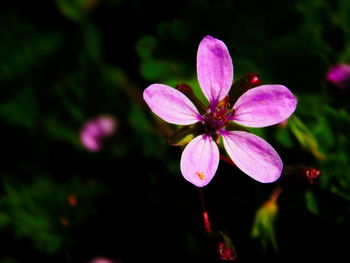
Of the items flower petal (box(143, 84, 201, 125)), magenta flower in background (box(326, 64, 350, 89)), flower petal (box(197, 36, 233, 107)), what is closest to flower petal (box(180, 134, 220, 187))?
flower petal (box(143, 84, 201, 125))

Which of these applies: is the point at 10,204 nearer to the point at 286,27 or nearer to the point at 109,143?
the point at 109,143

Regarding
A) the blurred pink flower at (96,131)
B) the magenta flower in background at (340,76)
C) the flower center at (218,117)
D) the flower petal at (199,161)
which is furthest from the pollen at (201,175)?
the blurred pink flower at (96,131)

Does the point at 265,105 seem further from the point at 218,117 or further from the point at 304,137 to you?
the point at 304,137

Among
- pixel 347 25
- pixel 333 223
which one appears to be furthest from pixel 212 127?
pixel 347 25

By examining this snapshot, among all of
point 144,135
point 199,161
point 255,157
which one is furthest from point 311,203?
A: point 144,135

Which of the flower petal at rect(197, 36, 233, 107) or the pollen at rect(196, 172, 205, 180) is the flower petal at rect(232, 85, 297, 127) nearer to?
the flower petal at rect(197, 36, 233, 107)

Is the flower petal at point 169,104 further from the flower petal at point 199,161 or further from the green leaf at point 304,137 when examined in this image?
the green leaf at point 304,137
